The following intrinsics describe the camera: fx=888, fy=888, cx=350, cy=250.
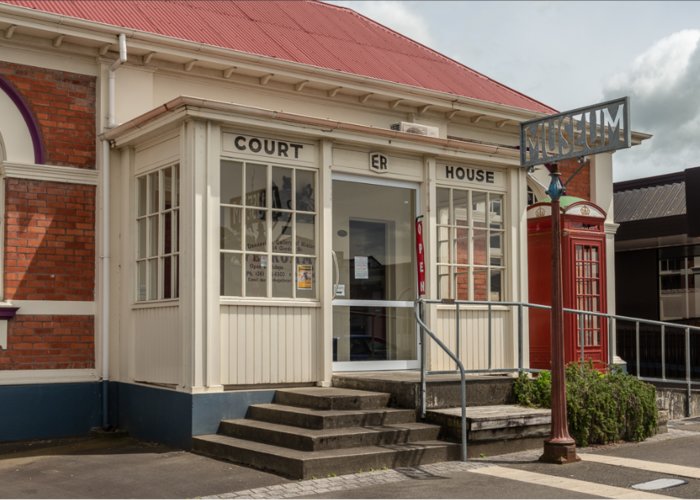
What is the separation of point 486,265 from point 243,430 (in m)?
4.00

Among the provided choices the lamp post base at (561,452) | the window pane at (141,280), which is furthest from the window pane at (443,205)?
the window pane at (141,280)

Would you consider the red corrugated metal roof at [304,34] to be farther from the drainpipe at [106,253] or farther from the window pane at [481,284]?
the window pane at [481,284]

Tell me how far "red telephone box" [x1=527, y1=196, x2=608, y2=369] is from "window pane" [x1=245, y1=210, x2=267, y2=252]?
15.6 ft

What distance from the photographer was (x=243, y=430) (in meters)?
8.94

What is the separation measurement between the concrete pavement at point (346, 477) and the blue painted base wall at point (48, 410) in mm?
490

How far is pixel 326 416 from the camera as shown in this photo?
28.2 feet

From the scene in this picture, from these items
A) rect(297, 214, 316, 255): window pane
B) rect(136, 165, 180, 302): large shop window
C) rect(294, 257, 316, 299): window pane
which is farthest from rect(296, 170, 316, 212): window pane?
rect(136, 165, 180, 302): large shop window

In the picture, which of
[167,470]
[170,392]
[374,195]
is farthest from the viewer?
[374,195]

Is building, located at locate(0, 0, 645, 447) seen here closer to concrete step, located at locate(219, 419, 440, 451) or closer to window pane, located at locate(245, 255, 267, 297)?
window pane, located at locate(245, 255, 267, 297)

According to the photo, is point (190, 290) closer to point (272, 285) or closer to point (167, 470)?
point (272, 285)

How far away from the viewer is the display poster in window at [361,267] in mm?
10912

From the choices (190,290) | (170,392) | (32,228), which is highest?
(32,228)

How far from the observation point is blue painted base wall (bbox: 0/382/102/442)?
388 inches

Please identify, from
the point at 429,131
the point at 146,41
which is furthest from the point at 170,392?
the point at 429,131
